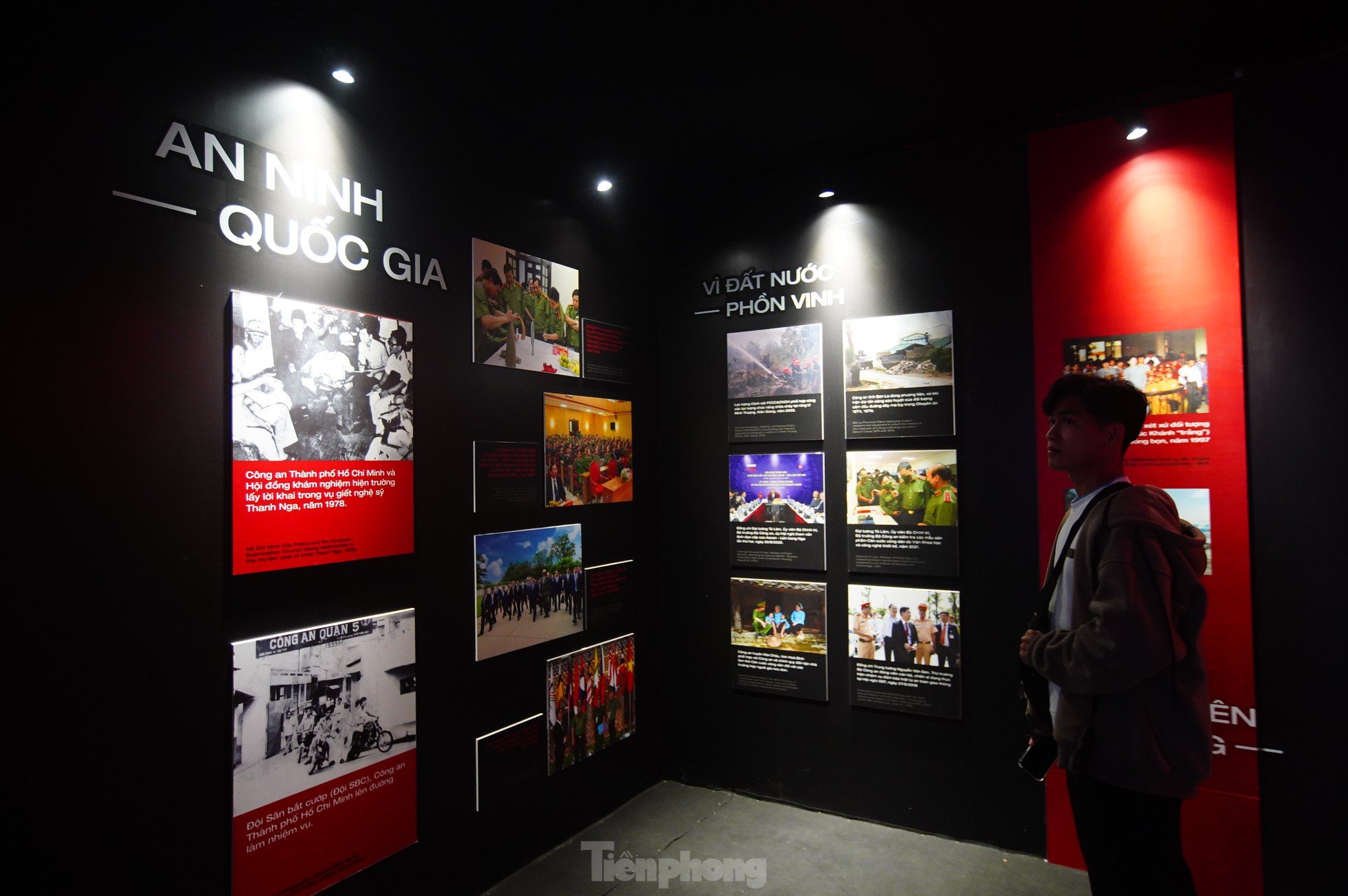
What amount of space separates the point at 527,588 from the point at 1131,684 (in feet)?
8.01

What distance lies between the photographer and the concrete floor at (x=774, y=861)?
3119 mm

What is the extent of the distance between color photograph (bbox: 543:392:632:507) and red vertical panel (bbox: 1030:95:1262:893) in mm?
2178

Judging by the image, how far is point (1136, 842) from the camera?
1991 mm

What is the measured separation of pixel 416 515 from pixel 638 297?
201 cm

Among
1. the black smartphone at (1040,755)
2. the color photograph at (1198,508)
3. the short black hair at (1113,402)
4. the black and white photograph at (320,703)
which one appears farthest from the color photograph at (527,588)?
the color photograph at (1198,508)

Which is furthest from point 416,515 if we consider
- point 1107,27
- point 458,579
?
point 1107,27

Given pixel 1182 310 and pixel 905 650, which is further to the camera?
pixel 905 650

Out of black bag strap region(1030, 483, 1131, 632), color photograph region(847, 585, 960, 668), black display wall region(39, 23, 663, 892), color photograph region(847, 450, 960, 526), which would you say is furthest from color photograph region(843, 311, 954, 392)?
black display wall region(39, 23, 663, 892)

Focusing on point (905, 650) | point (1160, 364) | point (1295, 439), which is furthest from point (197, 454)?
point (1295, 439)

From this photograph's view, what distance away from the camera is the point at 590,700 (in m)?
3.78

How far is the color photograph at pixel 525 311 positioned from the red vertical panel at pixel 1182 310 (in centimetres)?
234

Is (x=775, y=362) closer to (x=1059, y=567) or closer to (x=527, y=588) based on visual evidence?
(x=527, y=588)

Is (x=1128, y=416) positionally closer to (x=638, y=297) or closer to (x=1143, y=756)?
Answer: (x=1143, y=756)

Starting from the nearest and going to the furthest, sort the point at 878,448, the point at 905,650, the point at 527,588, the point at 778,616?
the point at 527,588, the point at 905,650, the point at 878,448, the point at 778,616
